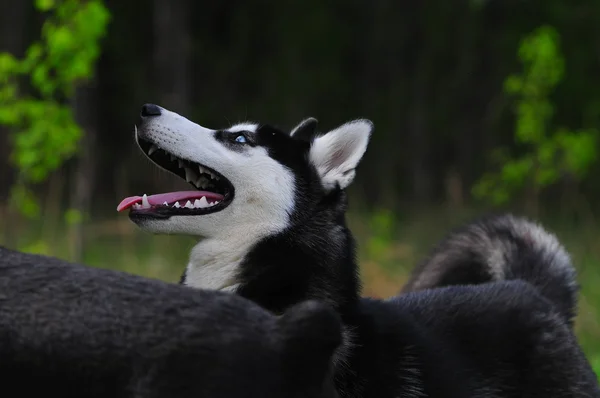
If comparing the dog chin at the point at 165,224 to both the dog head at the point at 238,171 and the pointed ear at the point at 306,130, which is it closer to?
the dog head at the point at 238,171

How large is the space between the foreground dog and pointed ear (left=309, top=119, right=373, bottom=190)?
2.24m

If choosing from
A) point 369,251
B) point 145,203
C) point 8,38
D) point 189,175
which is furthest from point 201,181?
point 8,38

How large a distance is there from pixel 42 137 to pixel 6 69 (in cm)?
60

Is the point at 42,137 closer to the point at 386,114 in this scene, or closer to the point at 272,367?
the point at 272,367

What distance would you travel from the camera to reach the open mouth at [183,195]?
11.7 feet

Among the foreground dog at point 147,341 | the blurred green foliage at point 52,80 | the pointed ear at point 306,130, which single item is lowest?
the foreground dog at point 147,341

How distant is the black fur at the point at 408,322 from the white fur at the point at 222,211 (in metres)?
0.06

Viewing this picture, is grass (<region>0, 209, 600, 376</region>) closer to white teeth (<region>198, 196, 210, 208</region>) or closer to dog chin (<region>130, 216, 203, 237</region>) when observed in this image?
white teeth (<region>198, 196, 210, 208</region>)

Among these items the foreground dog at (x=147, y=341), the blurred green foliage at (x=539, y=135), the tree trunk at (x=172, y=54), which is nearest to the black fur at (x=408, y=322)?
the foreground dog at (x=147, y=341)

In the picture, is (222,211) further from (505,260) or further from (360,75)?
(360,75)

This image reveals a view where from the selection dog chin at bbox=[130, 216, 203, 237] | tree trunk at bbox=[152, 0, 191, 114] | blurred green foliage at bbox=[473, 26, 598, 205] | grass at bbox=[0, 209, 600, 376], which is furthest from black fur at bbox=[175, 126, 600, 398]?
tree trunk at bbox=[152, 0, 191, 114]

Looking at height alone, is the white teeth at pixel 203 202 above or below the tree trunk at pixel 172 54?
below

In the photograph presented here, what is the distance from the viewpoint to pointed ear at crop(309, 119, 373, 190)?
397cm

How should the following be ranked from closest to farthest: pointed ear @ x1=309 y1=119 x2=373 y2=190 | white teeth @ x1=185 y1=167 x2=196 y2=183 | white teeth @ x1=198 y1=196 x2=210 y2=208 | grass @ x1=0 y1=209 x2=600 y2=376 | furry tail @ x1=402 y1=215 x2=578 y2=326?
white teeth @ x1=198 y1=196 x2=210 y2=208 < white teeth @ x1=185 y1=167 x2=196 y2=183 < pointed ear @ x1=309 y1=119 x2=373 y2=190 < furry tail @ x1=402 y1=215 x2=578 y2=326 < grass @ x1=0 y1=209 x2=600 y2=376
